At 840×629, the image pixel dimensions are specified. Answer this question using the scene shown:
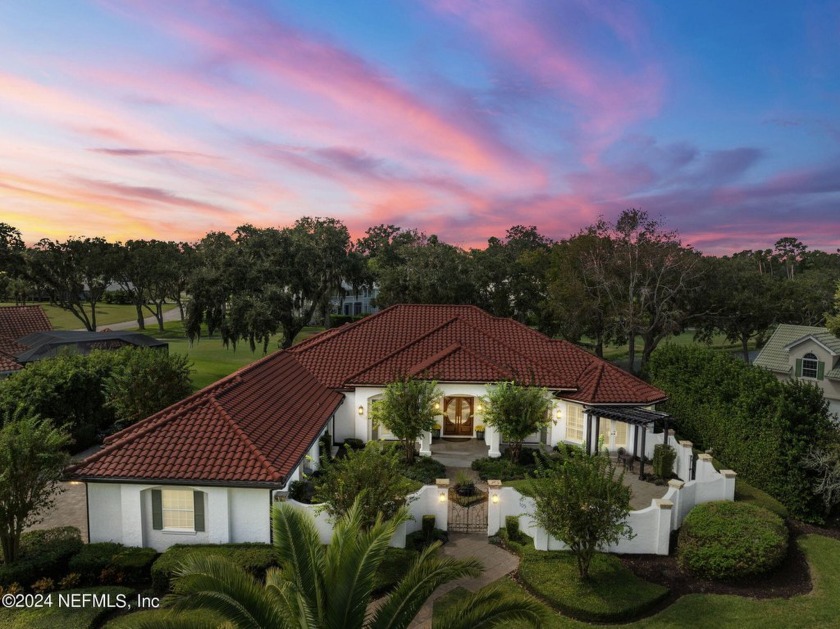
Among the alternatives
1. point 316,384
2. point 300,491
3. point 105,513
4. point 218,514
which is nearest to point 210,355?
point 316,384

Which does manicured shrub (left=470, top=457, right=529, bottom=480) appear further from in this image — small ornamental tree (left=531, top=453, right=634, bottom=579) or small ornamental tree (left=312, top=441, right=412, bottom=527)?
small ornamental tree (left=312, top=441, right=412, bottom=527)

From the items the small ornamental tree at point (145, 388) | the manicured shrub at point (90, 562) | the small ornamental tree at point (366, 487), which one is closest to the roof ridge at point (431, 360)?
the small ornamental tree at point (366, 487)

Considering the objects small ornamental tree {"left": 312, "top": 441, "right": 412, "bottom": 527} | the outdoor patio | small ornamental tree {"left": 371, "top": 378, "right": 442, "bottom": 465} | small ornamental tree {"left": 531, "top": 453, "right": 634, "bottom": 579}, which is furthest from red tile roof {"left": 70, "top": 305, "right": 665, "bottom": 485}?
small ornamental tree {"left": 531, "top": 453, "right": 634, "bottom": 579}

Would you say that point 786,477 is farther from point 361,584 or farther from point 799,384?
point 361,584

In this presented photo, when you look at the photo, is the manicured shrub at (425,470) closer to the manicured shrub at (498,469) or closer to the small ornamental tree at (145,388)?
the manicured shrub at (498,469)

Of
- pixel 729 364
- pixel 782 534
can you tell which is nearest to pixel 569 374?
pixel 729 364

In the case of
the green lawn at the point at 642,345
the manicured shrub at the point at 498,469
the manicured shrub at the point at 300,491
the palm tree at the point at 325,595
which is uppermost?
the palm tree at the point at 325,595
